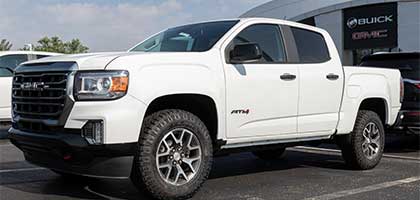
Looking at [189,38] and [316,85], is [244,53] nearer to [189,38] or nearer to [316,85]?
[189,38]

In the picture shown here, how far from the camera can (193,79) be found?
17.5 feet

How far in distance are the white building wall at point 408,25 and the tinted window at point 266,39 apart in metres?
29.1

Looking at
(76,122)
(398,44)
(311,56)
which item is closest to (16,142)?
(76,122)

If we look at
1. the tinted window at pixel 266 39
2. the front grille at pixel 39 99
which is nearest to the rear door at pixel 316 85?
the tinted window at pixel 266 39

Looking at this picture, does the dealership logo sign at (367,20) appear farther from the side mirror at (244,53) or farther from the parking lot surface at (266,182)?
the side mirror at (244,53)

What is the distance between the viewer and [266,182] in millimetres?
6430

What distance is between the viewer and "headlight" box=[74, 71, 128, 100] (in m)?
4.82

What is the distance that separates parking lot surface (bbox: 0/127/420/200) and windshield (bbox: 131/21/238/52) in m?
1.56

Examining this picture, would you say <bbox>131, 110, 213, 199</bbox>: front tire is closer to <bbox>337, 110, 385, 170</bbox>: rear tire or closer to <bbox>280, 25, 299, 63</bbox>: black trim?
<bbox>280, 25, 299, 63</bbox>: black trim

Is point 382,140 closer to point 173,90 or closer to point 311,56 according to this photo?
point 311,56

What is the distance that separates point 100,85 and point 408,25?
32.2m

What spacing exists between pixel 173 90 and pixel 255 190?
60.9 inches

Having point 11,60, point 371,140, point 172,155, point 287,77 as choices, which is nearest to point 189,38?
point 287,77

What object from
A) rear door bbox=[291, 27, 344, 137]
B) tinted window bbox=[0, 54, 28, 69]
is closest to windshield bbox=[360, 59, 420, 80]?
rear door bbox=[291, 27, 344, 137]
